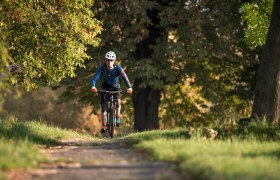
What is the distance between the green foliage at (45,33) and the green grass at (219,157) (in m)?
5.88

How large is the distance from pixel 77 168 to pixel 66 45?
27.8ft

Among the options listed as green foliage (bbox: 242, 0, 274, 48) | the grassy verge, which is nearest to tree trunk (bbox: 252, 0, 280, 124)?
green foliage (bbox: 242, 0, 274, 48)

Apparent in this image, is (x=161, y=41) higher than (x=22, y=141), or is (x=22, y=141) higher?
(x=161, y=41)

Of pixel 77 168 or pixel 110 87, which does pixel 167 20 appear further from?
pixel 77 168

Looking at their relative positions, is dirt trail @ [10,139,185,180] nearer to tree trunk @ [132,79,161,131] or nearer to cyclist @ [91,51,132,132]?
cyclist @ [91,51,132,132]

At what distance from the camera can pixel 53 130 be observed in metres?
14.8

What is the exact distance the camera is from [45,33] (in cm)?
1625

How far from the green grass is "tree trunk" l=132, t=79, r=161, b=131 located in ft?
44.2

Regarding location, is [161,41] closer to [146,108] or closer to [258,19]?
[146,108]

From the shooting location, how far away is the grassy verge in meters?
8.56

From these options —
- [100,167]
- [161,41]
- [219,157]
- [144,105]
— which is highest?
[161,41]

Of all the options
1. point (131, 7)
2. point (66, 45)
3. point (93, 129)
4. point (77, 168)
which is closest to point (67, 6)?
point (66, 45)

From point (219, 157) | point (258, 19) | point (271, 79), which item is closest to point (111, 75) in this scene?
point (271, 79)

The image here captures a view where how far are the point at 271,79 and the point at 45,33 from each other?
601 cm
